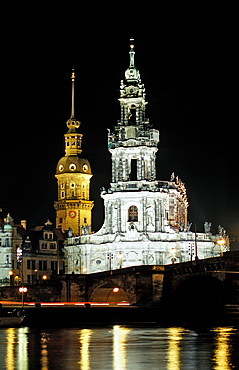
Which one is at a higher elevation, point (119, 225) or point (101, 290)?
point (119, 225)

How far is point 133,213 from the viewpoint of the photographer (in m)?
139

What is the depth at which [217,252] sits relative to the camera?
140 metres

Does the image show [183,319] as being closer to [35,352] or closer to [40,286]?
[40,286]

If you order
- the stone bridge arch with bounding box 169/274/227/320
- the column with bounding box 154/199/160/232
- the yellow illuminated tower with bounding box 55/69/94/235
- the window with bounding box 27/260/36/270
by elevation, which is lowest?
the stone bridge arch with bounding box 169/274/227/320

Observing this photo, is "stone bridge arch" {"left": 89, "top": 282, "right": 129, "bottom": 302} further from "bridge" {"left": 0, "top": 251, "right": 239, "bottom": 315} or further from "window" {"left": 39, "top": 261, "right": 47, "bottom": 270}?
"window" {"left": 39, "top": 261, "right": 47, "bottom": 270}

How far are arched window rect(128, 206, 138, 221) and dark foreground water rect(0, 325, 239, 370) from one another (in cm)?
6707

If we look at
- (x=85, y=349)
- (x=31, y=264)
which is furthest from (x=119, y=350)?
(x=31, y=264)

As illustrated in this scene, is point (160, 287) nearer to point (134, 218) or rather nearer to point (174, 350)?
point (134, 218)

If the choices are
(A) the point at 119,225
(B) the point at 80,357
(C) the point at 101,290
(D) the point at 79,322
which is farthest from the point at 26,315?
(A) the point at 119,225

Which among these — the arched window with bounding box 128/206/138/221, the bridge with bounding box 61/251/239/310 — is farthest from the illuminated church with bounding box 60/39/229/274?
the bridge with bounding box 61/251/239/310

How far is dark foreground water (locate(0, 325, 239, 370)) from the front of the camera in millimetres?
45094

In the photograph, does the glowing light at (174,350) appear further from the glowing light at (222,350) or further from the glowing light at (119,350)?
the glowing light at (119,350)

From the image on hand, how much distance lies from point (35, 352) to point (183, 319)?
45.2 m

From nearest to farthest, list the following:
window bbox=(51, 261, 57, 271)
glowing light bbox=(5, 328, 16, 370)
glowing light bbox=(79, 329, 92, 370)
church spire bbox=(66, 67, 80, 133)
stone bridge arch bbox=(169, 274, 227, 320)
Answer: glowing light bbox=(79, 329, 92, 370) < glowing light bbox=(5, 328, 16, 370) < stone bridge arch bbox=(169, 274, 227, 320) < window bbox=(51, 261, 57, 271) < church spire bbox=(66, 67, 80, 133)
